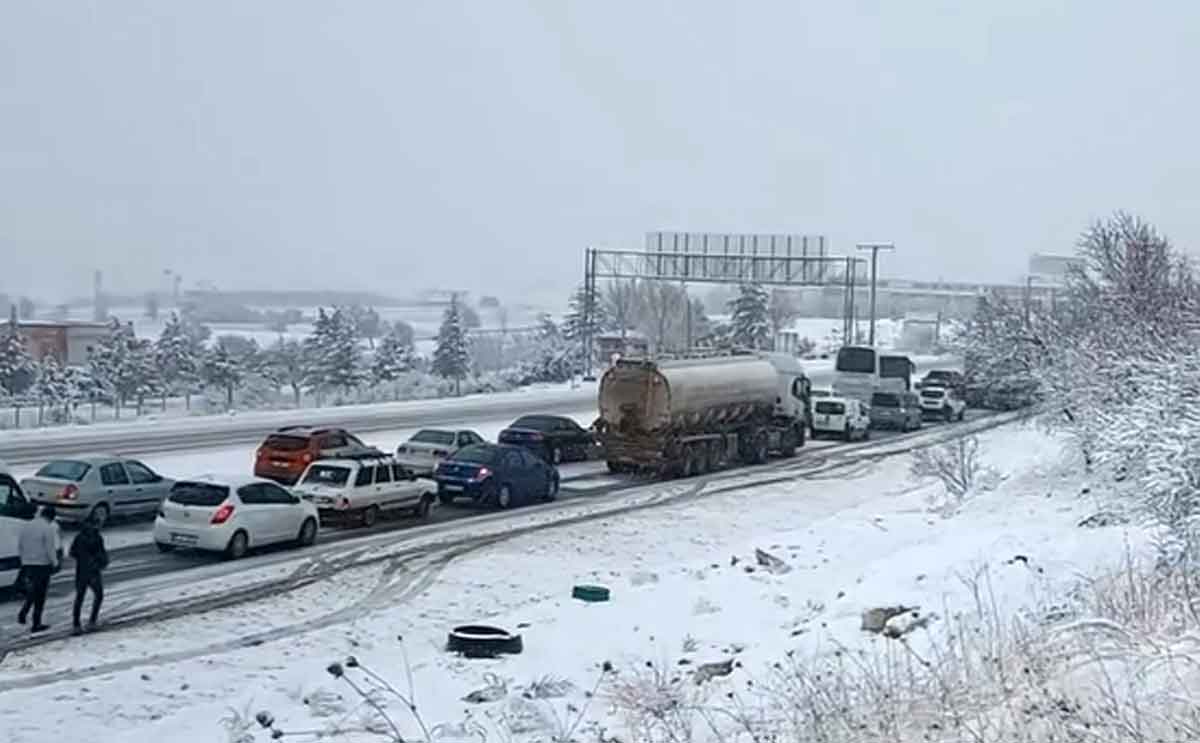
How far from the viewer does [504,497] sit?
3319 cm

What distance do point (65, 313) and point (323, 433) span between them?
87436 mm

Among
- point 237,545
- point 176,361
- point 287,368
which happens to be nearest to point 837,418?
point 237,545

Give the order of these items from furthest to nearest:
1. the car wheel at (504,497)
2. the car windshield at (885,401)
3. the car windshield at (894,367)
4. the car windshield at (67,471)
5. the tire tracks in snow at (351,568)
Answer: the car windshield at (894,367) → the car windshield at (885,401) → the car wheel at (504,497) → the car windshield at (67,471) → the tire tracks in snow at (351,568)

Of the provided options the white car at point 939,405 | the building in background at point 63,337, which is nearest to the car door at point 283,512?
the white car at point 939,405

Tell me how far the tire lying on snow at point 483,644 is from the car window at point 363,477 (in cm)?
1157

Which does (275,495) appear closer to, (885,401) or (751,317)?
(885,401)

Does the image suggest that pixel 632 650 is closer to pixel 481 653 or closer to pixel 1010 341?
pixel 481 653

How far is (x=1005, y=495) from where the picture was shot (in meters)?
30.9

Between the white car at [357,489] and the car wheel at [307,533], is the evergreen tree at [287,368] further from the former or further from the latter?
the car wheel at [307,533]

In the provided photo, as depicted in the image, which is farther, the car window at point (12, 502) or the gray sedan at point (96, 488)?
the gray sedan at point (96, 488)

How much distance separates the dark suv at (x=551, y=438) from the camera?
137 feet

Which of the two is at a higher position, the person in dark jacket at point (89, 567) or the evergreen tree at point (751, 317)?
the evergreen tree at point (751, 317)

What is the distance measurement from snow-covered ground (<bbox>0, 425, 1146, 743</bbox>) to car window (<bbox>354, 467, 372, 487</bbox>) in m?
1.62

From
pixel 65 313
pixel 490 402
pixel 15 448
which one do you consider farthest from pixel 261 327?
pixel 15 448
